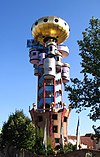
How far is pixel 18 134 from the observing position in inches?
1913

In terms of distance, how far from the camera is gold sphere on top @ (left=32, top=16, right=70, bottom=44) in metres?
70.7

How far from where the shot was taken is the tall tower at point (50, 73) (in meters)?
67.9

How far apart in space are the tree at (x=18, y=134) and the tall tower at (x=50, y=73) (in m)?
15.4

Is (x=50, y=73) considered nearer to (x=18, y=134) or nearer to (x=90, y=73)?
(x=18, y=134)

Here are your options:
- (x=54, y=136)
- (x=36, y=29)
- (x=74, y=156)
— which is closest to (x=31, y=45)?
(x=36, y=29)

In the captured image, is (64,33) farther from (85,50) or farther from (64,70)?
(85,50)

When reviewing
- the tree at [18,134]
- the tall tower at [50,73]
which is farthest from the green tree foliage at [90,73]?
the tall tower at [50,73]

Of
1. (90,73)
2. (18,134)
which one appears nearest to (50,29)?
(18,134)

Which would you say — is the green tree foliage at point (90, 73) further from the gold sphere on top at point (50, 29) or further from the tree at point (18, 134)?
the gold sphere on top at point (50, 29)

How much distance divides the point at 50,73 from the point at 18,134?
2367 cm

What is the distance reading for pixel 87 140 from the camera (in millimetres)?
87125

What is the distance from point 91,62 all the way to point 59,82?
53553mm

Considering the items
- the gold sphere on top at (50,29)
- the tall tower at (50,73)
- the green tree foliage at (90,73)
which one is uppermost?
the gold sphere on top at (50,29)

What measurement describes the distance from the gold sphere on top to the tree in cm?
2643
